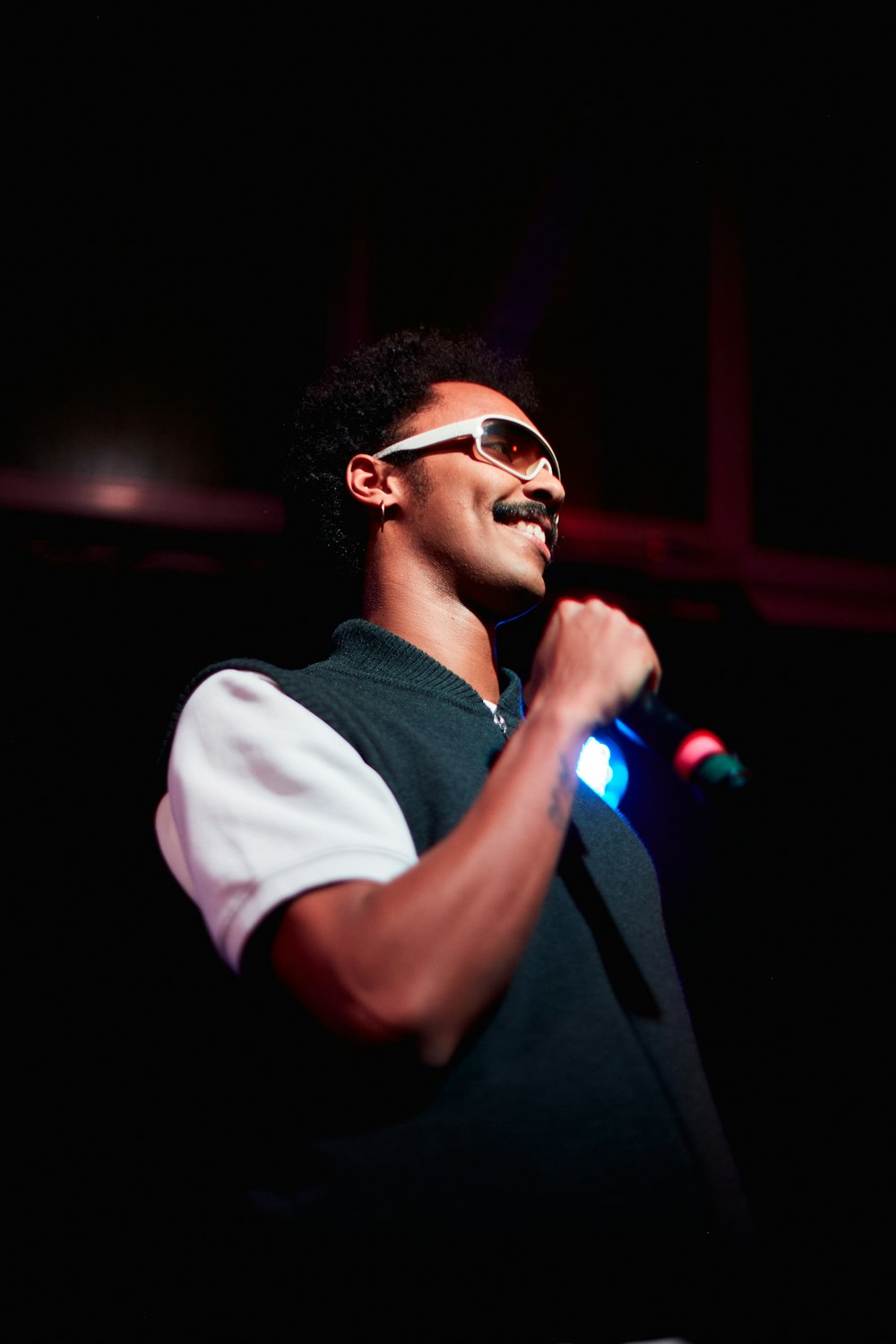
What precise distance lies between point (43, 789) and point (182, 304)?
204 cm

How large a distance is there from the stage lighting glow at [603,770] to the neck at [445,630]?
218mm

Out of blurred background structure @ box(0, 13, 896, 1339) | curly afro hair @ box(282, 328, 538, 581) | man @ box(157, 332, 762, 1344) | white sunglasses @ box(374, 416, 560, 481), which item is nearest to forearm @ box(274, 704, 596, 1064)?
man @ box(157, 332, 762, 1344)

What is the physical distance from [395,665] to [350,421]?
3.15ft

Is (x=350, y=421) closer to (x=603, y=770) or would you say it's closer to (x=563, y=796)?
(x=603, y=770)

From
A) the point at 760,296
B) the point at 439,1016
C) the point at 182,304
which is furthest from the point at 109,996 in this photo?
the point at 760,296

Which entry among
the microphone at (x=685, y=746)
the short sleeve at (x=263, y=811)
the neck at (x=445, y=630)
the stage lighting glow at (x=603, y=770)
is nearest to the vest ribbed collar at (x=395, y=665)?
the neck at (x=445, y=630)

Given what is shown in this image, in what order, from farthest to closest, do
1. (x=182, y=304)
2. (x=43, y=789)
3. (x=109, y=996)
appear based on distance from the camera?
(x=182, y=304) → (x=43, y=789) → (x=109, y=996)

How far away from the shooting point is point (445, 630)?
172cm

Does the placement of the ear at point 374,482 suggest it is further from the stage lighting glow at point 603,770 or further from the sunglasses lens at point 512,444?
the stage lighting glow at point 603,770

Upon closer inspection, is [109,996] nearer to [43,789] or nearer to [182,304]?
[43,789]

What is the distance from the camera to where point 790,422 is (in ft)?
13.3

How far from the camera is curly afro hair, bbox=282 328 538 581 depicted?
2127 mm

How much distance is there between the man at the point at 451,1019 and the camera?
946 millimetres

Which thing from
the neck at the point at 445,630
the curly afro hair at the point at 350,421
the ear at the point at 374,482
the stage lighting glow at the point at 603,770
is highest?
the curly afro hair at the point at 350,421
